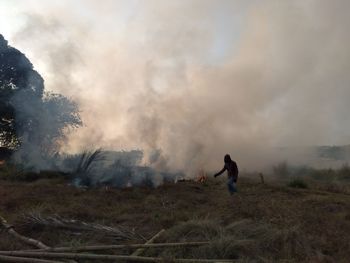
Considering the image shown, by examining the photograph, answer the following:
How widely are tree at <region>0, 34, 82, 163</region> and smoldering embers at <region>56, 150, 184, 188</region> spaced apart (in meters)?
5.20

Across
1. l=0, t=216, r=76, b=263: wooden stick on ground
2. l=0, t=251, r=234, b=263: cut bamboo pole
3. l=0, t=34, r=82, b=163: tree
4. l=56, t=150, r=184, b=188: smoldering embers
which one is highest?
l=0, t=34, r=82, b=163: tree

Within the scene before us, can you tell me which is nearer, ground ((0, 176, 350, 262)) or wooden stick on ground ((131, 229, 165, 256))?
wooden stick on ground ((131, 229, 165, 256))

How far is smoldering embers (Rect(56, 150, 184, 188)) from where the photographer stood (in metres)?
22.3

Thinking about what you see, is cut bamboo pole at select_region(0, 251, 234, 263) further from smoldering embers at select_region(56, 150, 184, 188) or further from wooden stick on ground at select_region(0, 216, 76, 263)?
smoldering embers at select_region(56, 150, 184, 188)

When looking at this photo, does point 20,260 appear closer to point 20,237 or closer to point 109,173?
point 20,237

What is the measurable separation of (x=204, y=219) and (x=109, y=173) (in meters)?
13.0

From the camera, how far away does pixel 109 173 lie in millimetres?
23062

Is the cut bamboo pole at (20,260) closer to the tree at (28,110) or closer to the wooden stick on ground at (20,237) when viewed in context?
the wooden stick on ground at (20,237)

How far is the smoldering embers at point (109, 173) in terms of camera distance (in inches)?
878

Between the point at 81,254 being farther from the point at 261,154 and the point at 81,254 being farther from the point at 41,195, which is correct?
the point at 261,154

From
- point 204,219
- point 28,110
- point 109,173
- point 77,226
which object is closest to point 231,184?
point 204,219

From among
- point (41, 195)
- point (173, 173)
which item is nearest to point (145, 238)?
point (41, 195)

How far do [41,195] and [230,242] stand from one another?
1055cm

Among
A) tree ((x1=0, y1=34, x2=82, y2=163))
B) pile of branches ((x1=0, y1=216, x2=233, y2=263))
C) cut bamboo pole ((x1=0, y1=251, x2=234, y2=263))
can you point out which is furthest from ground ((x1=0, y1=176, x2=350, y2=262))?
tree ((x1=0, y1=34, x2=82, y2=163))
